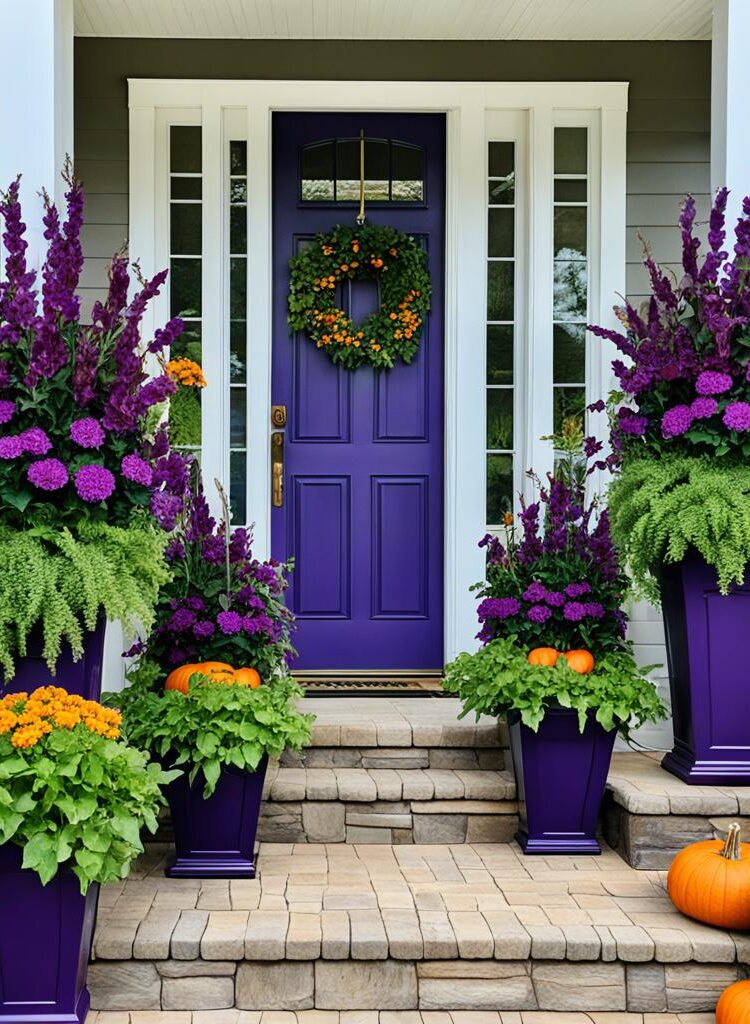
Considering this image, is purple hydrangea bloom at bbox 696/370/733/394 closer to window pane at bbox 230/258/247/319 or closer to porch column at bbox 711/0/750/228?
porch column at bbox 711/0/750/228

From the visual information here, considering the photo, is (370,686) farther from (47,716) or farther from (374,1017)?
(47,716)

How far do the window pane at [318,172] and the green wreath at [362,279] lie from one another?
0.19 metres

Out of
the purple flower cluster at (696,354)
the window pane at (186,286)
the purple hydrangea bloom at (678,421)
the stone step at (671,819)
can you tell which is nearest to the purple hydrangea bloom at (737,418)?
the purple flower cluster at (696,354)

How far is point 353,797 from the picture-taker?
370cm

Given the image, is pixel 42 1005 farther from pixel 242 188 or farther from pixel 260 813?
pixel 242 188

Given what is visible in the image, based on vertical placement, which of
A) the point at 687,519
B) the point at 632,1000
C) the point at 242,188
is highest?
the point at 242,188

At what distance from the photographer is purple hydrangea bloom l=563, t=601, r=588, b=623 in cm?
371

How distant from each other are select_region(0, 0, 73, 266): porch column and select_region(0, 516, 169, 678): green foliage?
2.78 feet

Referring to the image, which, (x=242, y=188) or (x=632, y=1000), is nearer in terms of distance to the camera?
(x=632, y=1000)

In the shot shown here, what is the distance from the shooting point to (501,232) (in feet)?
16.2

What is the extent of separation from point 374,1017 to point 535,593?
141cm

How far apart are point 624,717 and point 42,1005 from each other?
1.73 meters

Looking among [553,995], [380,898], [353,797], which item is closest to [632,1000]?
[553,995]

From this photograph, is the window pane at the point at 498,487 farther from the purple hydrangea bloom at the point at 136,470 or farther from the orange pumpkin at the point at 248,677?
the purple hydrangea bloom at the point at 136,470
